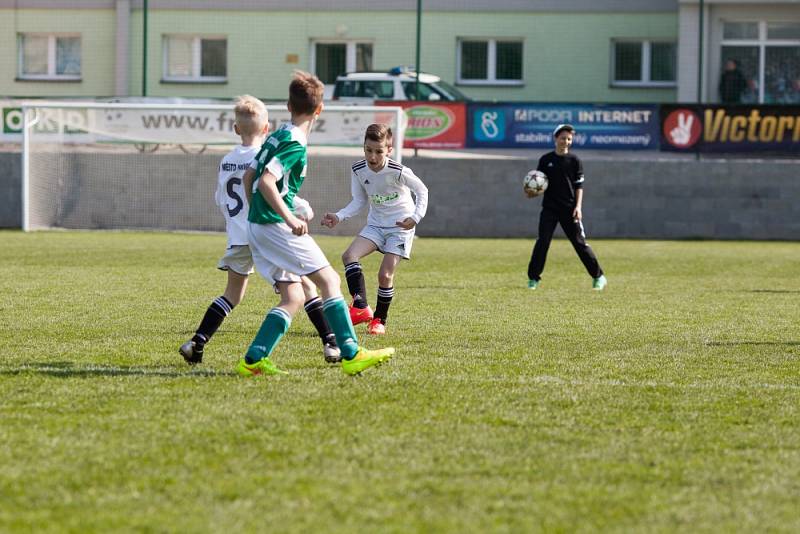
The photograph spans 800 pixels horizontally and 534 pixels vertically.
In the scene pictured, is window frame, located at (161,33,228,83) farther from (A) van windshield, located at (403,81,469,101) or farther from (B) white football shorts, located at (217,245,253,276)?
(B) white football shorts, located at (217,245,253,276)

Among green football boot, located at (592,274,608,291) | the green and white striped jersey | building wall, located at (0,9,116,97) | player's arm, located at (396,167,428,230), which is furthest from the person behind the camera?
building wall, located at (0,9,116,97)

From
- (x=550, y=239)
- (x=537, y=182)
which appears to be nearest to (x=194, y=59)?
(x=537, y=182)

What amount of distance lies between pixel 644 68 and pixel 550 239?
61.6 feet

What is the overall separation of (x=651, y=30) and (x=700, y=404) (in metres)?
25.9

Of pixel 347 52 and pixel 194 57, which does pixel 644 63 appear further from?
pixel 194 57

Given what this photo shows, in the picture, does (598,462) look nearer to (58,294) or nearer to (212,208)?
(58,294)

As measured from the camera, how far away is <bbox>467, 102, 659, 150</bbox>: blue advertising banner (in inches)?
909

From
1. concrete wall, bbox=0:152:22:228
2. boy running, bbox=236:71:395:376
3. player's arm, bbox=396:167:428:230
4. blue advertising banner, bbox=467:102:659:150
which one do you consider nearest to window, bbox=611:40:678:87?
blue advertising banner, bbox=467:102:659:150

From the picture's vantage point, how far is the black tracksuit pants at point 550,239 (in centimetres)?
1306

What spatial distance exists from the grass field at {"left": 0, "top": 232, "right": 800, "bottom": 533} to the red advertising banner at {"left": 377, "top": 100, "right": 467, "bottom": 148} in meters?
12.3

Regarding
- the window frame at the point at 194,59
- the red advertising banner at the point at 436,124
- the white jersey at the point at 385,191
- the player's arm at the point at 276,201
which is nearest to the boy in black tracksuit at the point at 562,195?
the white jersey at the point at 385,191

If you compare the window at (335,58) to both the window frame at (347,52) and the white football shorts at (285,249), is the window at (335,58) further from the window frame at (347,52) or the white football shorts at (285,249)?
the white football shorts at (285,249)

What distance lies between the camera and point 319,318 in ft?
23.7

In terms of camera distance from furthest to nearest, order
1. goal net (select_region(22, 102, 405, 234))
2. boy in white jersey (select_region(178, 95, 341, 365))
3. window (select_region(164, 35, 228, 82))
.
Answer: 1. window (select_region(164, 35, 228, 82))
2. goal net (select_region(22, 102, 405, 234))
3. boy in white jersey (select_region(178, 95, 341, 365))
